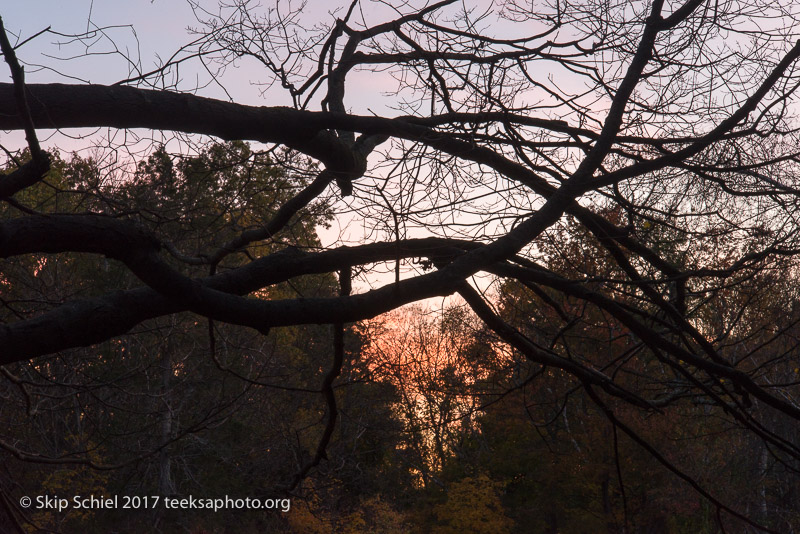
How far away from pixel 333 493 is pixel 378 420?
3.13m

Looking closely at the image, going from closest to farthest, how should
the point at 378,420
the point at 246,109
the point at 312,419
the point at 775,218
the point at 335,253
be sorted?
the point at 335,253, the point at 246,109, the point at 775,218, the point at 378,420, the point at 312,419

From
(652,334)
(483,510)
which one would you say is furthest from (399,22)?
(483,510)

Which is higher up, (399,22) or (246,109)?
(399,22)

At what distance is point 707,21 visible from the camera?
13.8ft

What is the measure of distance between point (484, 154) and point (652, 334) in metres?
1.34

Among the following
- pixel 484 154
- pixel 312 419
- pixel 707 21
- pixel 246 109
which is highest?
pixel 312 419

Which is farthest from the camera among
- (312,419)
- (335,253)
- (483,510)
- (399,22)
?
(312,419)

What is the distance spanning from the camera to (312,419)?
23266 mm

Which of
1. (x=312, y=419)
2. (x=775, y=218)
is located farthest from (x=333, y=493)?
(x=775, y=218)

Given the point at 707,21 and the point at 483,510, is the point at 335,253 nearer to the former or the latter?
the point at 707,21

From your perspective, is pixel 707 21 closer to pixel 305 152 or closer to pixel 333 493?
pixel 305 152

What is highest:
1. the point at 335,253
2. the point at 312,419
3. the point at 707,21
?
the point at 312,419

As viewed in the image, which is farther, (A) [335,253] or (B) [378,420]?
(B) [378,420]

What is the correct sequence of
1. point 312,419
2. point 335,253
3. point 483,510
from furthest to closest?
point 312,419, point 483,510, point 335,253
